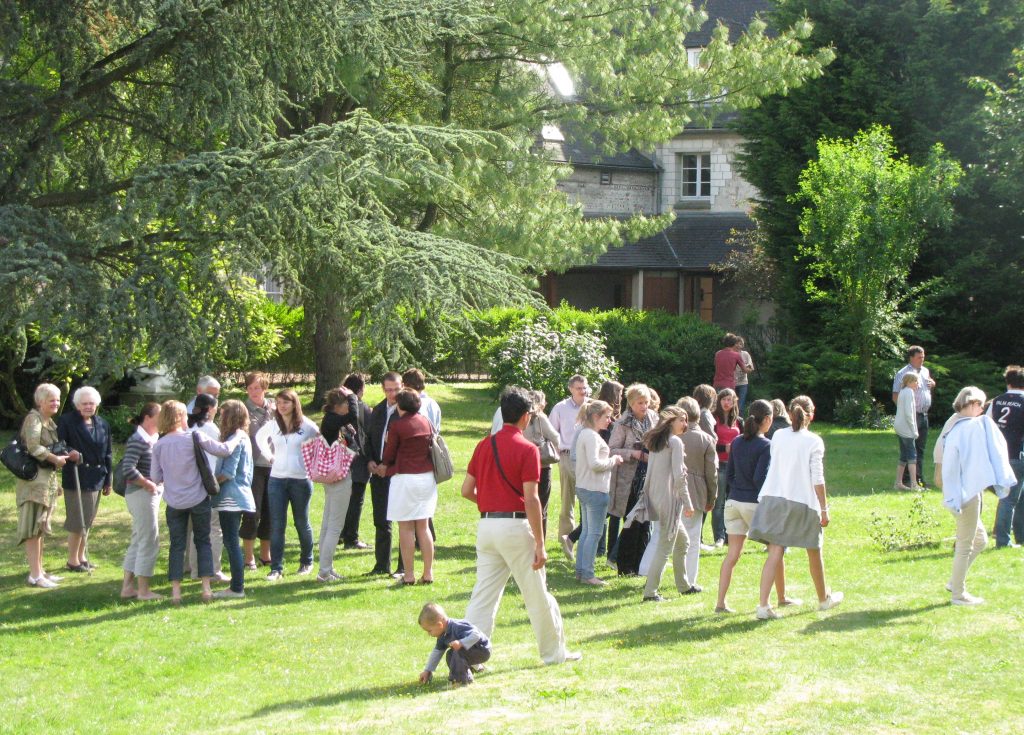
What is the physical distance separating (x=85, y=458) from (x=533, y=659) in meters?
5.34

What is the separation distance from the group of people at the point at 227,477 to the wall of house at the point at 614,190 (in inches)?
1183

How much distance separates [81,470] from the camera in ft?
37.5

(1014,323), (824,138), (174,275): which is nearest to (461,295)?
(174,275)

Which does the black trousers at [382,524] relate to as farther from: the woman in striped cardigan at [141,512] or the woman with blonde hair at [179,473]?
the woman in striped cardigan at [141,512]

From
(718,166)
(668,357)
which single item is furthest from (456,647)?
(718,166)

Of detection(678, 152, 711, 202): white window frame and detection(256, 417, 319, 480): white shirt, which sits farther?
detection(678, 152, 711, 202): white window frame

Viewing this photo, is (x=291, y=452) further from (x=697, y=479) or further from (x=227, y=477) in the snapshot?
(x=697, y=479)

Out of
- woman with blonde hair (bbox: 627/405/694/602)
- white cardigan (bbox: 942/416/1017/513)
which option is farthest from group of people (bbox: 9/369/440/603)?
white cardigan (bbox: 942/416/1017/513)

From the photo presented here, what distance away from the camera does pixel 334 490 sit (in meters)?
11.2

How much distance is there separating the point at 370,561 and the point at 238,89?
566 cm

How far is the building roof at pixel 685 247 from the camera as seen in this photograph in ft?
132

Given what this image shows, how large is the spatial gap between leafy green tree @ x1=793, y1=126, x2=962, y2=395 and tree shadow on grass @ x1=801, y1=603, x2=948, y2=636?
15.5 meters

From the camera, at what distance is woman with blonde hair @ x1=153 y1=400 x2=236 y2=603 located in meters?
10.2

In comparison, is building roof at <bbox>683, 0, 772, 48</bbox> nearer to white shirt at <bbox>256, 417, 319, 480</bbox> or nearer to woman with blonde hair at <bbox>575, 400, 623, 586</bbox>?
woman with blonde hair at <bbox>575, 400, 623, 586</bbox>
